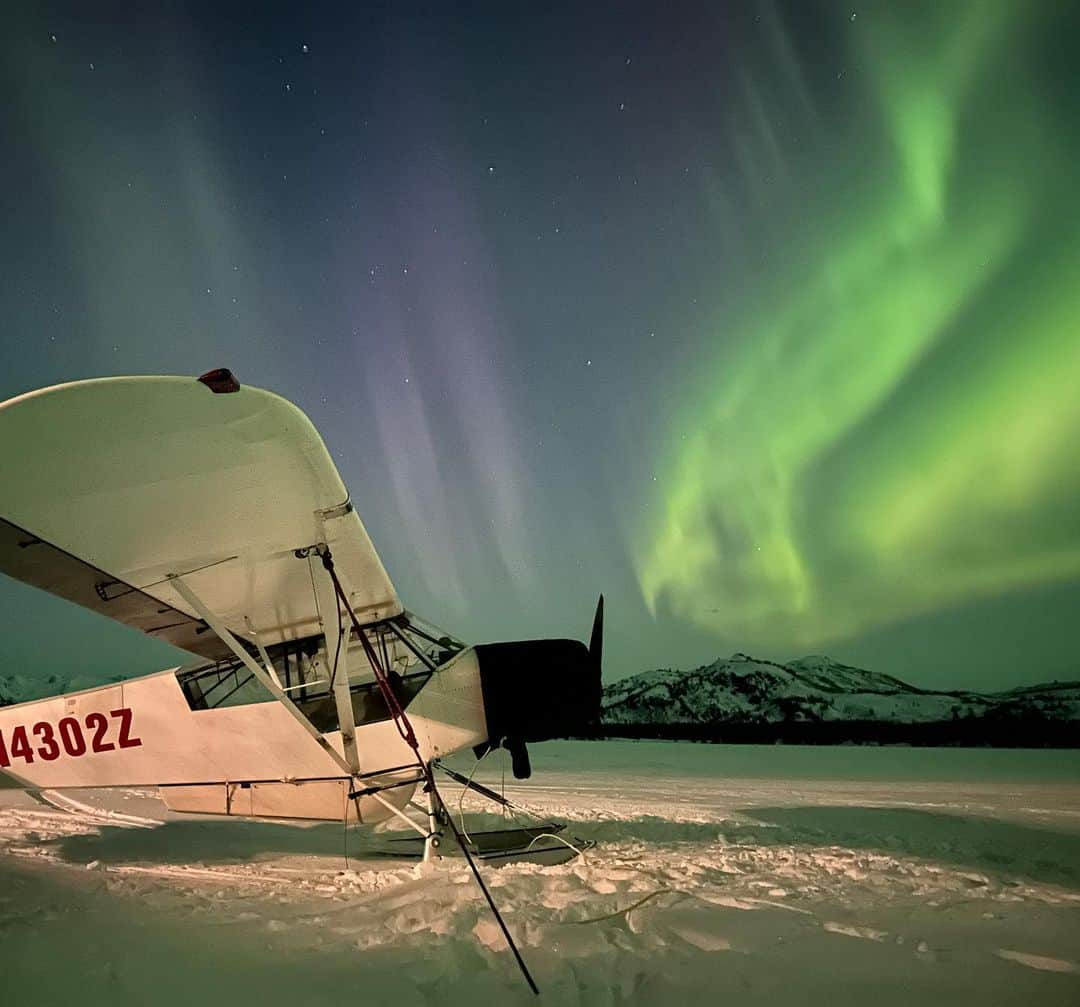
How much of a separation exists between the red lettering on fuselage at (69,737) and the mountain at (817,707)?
2863cm

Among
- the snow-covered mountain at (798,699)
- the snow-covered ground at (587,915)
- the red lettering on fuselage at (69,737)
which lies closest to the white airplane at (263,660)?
the red lettering on fuselage at (69,737)

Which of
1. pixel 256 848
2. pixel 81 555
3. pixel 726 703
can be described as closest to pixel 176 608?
pixel 81 555

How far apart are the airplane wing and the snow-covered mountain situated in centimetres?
4589

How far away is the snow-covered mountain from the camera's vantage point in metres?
48.8

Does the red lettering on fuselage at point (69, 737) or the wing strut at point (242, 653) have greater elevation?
the wing strut at point (242, 653)

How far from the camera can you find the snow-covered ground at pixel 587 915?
2.76m

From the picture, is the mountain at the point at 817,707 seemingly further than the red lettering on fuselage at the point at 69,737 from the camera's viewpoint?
Yes

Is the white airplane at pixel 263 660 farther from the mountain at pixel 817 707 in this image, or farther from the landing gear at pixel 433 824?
the mountain at pixel 817 707

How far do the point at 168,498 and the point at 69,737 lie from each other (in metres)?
4.01

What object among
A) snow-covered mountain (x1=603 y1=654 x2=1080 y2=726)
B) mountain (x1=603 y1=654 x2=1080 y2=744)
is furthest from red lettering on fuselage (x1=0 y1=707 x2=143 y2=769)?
snow-covered mountain (x1=603 y1=654 x2=1080 y2=726)

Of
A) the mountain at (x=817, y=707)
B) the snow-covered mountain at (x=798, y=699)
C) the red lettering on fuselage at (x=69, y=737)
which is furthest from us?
the snow-covered mountain at (x=798, y=699)

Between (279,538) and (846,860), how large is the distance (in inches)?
203

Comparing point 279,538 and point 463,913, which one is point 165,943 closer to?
point 463,913

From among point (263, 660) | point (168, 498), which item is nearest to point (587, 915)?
point (168, 498)
